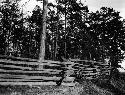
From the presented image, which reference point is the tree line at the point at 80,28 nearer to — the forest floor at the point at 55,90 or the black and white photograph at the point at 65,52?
the black and white photograph at the point at 65,52

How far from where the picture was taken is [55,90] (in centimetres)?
1071

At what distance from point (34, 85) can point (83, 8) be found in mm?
29031

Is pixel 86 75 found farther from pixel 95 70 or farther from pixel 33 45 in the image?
pixel 33 45

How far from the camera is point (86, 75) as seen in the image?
15.5 m

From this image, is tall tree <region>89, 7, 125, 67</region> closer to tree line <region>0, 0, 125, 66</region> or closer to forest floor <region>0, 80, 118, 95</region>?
tree line <region>0, 0, 125, 66</region>

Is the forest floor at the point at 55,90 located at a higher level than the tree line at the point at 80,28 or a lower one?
lower

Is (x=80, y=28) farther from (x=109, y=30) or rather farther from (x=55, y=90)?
(x=55, y=90)

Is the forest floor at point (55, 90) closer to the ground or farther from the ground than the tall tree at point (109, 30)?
closer to the ground

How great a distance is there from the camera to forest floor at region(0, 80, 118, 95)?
9089mm

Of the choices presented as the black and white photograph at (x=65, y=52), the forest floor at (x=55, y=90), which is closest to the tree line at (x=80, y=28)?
the black and white photograph at (x=65, y=52)

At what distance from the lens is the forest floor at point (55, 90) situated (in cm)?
909

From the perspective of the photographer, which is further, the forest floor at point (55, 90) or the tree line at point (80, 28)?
the tree line at point (80, 28)

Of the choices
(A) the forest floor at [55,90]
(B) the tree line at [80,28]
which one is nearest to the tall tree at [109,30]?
(B) the tree line at [80,28]

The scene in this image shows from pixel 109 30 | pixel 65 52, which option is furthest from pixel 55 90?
pixel 109 30
